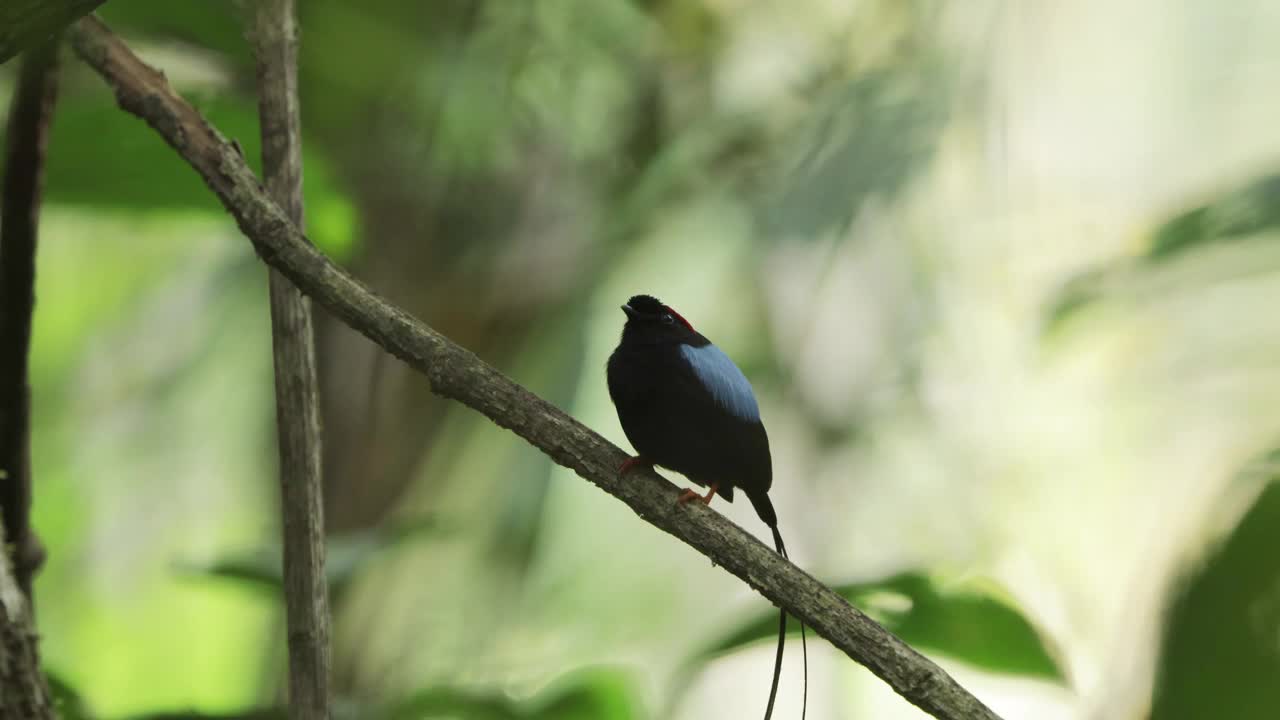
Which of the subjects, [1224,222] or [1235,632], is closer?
[1235,632]

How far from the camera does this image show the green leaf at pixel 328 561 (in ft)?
6.49

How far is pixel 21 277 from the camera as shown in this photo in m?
1.76

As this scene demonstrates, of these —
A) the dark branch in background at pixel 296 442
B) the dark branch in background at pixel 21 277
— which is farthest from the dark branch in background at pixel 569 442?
the dark branch in background at pixel 21 277

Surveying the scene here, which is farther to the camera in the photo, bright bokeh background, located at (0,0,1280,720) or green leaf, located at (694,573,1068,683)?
bright bokeh background, located at (0,0,1280,720)

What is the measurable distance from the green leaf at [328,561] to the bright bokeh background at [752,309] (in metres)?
0.94

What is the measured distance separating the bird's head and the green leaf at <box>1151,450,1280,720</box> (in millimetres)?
798

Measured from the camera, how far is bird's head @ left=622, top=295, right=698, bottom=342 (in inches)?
69.5

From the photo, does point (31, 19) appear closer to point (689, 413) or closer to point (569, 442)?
point (569, 442)

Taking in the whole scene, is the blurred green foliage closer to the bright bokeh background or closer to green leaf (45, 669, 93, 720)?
the bright bokeh background

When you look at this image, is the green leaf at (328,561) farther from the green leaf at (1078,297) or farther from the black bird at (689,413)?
the green leaf at (1078,297)

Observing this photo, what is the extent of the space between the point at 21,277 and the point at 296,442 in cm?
54

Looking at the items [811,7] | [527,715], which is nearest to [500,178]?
[811,7]

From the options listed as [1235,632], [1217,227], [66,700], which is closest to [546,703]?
[66,700]

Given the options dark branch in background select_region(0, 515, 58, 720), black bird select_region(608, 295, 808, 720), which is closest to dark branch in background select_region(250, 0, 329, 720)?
dark branch in background select_region(0, 515, 58, 720)
